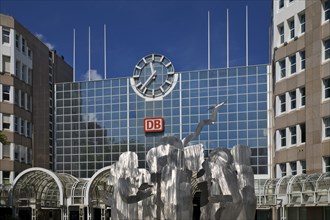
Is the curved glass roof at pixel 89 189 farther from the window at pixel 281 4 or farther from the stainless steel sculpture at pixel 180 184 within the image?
the window at pixel 281 4

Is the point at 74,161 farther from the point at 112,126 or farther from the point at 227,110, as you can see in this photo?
the point at 227,110

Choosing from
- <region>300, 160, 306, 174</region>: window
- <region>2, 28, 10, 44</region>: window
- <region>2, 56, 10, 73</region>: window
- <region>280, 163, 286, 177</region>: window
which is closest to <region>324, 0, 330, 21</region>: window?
<region>300, 160, 306, 174</region>: window

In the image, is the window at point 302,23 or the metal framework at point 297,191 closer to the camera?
the metal framework at point 297,191

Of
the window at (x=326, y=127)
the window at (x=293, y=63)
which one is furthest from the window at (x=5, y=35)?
the window at (x=326, y=127)

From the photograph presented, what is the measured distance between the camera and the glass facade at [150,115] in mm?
63531

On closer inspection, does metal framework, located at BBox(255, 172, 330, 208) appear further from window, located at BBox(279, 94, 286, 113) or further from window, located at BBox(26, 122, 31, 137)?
window, located at BBox(26, 122, 31, 137)

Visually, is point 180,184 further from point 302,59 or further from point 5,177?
point 5,177

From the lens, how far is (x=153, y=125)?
66625mm

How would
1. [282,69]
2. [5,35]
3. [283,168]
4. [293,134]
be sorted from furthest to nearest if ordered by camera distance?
[5,35], [282,69], [283,168], [293,134]

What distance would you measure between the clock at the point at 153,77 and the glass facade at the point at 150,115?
0.72m

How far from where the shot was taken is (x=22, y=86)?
66125 millimetres

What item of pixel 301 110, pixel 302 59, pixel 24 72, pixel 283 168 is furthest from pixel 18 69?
pixel 301 110

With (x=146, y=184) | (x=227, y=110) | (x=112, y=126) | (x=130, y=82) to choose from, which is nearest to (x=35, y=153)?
(x=112, y=126)

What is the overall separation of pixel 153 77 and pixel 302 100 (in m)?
22.7
